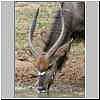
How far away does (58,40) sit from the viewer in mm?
5012

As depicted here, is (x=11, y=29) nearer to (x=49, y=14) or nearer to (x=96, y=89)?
(x=49, y=14)

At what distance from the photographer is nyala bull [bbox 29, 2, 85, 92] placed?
5.00m

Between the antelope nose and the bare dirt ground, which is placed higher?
the bare dirt ground

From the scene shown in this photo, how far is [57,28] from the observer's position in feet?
16.5

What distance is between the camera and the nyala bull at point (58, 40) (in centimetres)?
500

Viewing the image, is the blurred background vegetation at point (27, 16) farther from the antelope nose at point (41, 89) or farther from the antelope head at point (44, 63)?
the antelope nose at point (41, 89)

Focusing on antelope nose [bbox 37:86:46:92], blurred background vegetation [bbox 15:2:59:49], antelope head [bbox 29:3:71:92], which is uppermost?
blurred background vegetation [bbox 15:2:59:49]

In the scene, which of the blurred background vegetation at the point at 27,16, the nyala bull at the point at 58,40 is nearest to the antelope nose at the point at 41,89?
the nyala bull at the point at 58,40

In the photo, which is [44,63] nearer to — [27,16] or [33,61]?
[33,61]

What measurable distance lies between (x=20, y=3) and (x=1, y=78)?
0.95m

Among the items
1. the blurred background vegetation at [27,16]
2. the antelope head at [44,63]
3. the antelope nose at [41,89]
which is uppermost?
the blurred background vegetation at [27,16]

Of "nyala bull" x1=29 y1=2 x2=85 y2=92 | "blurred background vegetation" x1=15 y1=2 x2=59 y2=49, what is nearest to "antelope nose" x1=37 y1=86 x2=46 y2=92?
"nyala bull" x1=29 y1=2 x2=85 y2=92

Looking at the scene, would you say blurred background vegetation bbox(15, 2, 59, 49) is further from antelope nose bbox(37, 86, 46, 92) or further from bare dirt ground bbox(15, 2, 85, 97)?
antelope nose bbox(37, 86, 46, 92)

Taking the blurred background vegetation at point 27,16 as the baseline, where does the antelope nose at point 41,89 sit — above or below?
below
